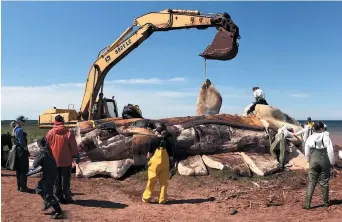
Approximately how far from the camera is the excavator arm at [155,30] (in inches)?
469

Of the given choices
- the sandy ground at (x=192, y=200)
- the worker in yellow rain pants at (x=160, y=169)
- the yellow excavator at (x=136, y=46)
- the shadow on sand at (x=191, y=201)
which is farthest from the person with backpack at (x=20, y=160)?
the yellow excavator at (x=136, y=46)

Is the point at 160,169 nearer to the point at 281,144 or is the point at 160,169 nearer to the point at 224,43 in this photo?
the point at 281,144

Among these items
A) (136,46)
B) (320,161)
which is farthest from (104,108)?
(320,161)

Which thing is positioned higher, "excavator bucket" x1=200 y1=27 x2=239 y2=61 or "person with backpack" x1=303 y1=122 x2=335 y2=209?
"excavator bucket" x1=200 y1=27 x2=239 y2=61

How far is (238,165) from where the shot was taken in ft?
33.8

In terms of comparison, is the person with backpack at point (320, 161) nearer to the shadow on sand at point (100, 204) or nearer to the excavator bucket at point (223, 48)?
the shadow on sand at point (100, 204)

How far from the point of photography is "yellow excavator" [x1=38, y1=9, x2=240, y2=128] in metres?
11.9

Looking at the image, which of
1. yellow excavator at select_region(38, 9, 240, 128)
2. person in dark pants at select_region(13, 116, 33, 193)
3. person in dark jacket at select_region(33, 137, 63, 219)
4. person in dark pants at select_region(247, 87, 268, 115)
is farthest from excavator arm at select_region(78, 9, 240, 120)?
person in dark jacket at select_region(33, 137, 63, 219)

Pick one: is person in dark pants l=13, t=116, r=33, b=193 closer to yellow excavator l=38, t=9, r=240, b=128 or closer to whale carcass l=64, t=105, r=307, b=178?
whale carcass l=64, t=105, r=307, b=178

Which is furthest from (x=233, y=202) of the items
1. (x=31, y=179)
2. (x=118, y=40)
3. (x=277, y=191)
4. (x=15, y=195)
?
(x=118, y=40)

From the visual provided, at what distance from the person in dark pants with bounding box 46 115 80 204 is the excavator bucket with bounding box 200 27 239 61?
19.5 ft

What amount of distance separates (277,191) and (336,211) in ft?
6.23

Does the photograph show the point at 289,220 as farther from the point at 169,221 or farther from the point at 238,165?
the point at 238,165

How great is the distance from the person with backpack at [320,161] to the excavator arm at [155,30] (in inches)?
A: 201
